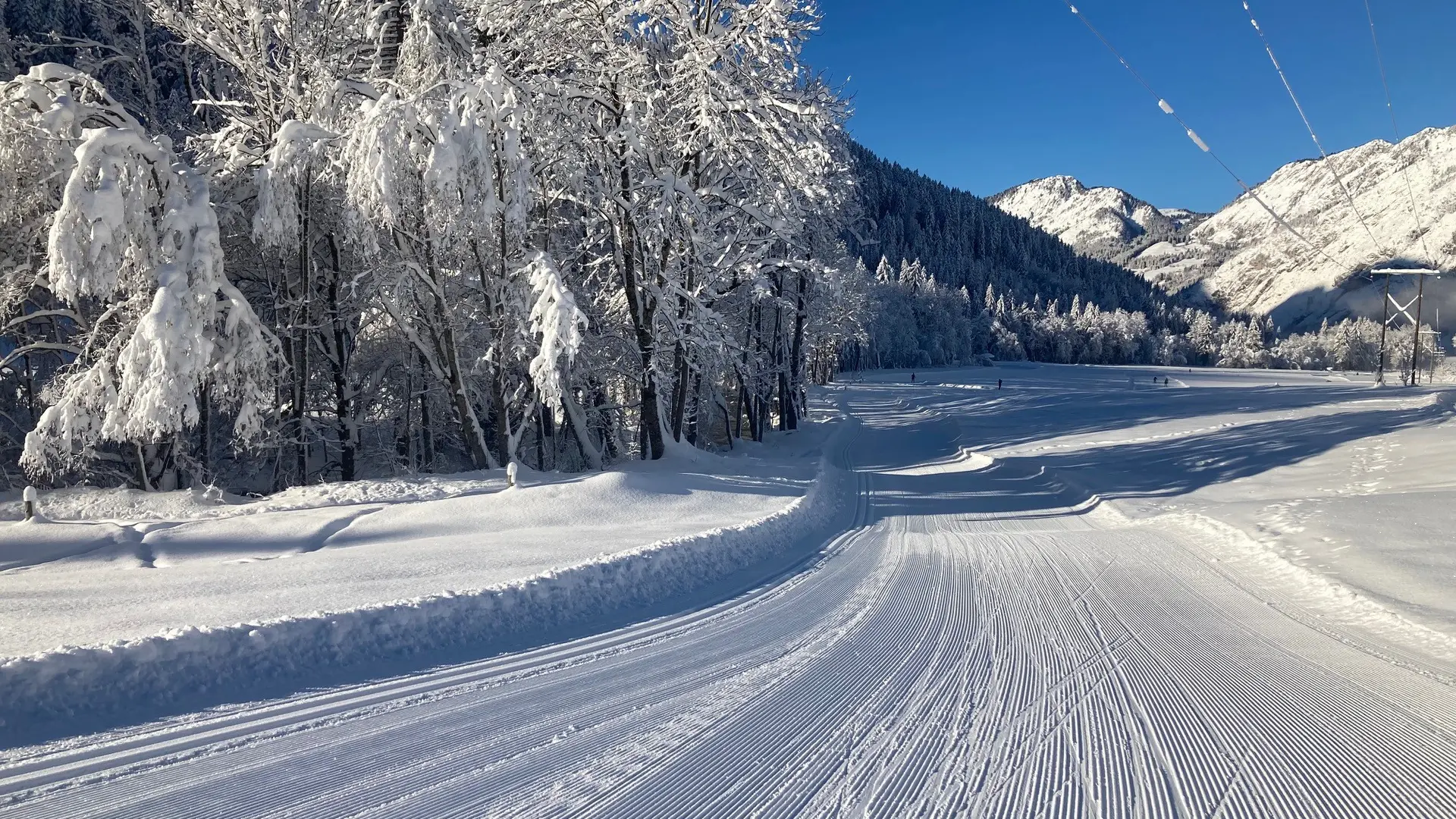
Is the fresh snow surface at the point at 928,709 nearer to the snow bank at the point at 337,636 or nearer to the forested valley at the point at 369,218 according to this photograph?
the snow bank at the point at 337,636

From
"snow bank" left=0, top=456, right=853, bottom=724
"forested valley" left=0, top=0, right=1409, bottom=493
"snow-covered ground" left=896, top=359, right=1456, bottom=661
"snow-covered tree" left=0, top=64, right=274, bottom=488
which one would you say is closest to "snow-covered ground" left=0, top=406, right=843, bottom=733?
"snow bank" left=0, top=456, right=853, bottom=724

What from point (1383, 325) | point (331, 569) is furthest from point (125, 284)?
point (1383, 325)

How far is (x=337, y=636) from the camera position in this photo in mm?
5531

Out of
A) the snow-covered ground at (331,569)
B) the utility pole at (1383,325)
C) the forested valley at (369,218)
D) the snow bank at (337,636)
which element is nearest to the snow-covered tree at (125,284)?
the forested valley at (369,218)

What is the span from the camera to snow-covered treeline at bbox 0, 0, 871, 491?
12.2 m

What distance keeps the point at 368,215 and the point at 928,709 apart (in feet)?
43.1

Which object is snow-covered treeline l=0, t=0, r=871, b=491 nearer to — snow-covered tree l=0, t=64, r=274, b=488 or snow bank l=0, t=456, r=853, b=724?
snow-covered tree l=0, t=64, r=274, b=488

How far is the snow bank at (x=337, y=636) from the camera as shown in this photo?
4496 mm

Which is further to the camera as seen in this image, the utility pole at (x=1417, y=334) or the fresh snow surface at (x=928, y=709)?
the utility pole at (x=1417, y=334)

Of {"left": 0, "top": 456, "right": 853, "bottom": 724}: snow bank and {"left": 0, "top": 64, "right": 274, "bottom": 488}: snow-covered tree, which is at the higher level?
{"left": 0, "top": 64, "right": 274, "bottom": 488}: snow-covered tree

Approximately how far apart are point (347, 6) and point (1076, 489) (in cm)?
1966

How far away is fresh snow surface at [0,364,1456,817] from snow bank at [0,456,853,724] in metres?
0.51

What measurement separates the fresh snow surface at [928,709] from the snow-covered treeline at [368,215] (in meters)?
8.21

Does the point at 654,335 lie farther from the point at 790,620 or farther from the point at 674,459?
the point at 790,620
